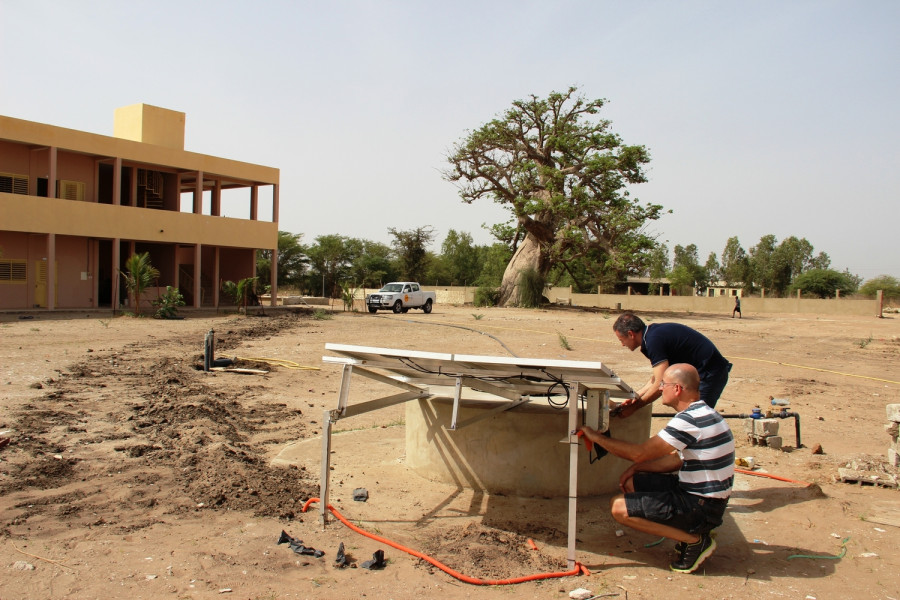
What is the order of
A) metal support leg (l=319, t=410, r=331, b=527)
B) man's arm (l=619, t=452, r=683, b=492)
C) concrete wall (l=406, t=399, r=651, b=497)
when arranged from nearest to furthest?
man's arm (l=619, t=452, r=683, b=492), metal support leg (l=319, t=410, r=331, b=527), concrete wall (l=406, t=399, r=651, b=497)

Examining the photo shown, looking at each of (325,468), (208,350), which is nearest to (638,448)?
(325,468)

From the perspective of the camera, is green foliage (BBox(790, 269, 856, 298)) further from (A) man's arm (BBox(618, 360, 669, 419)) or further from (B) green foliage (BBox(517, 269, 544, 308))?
(A) man's arm (BBox(618, 360, 669, 419))

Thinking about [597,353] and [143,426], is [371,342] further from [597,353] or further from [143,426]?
[143,426]

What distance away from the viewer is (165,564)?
445 cm

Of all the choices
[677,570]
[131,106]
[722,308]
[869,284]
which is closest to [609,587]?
[677,570]

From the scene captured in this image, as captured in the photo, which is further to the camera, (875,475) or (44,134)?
(44,134)

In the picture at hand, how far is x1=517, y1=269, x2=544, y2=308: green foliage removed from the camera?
144 feet

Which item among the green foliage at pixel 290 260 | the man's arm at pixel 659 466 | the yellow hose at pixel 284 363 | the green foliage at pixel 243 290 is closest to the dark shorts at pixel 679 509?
the man's arm at pixel 659 466

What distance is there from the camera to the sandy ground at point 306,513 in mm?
4336

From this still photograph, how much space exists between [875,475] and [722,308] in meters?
47.5

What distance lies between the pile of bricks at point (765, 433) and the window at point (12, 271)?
26.5 metres

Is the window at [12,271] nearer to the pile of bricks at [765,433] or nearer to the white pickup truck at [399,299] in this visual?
the white pickup truck at [399,299]

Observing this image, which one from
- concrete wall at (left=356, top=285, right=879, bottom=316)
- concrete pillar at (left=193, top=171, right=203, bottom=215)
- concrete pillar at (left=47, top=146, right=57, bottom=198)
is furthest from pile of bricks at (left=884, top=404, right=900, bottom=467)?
concrete wall at (left=356, top=285, right=879, bottom=316)

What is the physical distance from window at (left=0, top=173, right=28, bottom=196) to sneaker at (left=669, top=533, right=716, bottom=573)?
2849cm
